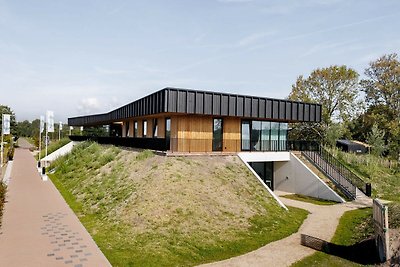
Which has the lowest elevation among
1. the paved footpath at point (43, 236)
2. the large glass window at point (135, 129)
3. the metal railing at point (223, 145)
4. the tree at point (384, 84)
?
the paved footpath at point (43, 236)

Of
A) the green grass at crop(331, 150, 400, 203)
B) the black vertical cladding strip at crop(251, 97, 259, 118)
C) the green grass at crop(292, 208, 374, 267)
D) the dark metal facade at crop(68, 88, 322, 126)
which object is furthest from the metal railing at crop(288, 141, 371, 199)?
the black vertical cladding strip at crop(251, 97, 259, 118)

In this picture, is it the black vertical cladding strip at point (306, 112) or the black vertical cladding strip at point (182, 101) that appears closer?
the black vertical cladding strip at point (182, 101)

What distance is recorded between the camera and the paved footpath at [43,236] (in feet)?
31.4

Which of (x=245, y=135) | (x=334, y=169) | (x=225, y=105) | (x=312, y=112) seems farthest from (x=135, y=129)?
(x=334, y=169)

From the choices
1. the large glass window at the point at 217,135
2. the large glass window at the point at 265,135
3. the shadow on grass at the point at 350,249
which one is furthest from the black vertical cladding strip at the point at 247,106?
the shadow on grass at the point at 350,249

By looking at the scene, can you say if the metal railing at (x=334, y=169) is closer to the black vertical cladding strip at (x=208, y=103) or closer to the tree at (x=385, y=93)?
the black vertical cladding strip at (x=208, y=103)

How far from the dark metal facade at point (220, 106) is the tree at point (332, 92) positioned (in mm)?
14218

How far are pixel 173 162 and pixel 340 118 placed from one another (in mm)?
28735

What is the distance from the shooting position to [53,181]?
81.4 ft

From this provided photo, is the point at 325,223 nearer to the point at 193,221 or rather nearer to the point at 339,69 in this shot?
the point at 193,221

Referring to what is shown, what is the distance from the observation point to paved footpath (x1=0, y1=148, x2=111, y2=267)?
9.57 m

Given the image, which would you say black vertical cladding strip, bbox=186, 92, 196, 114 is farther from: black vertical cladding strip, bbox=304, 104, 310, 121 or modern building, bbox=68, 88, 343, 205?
black vertical cladding strip, bbox=304, 104, 310, 121

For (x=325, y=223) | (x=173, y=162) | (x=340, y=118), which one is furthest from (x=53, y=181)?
(x=340, y=118)

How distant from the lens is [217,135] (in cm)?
2225
